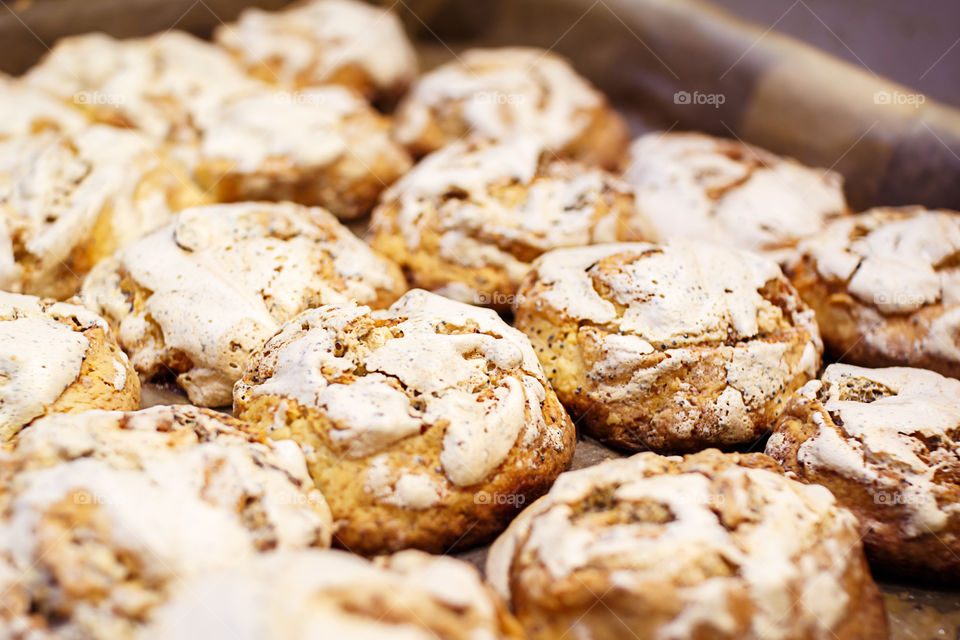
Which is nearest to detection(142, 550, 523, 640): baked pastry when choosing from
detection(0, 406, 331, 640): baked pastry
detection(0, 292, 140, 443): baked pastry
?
detection(0, 406, 331, 640): baked pastry

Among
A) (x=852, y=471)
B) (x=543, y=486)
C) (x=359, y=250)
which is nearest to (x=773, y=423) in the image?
(x=852, y=471)

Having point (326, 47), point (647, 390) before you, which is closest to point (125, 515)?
point (647, 390)

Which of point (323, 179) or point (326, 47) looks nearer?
point (323, 179)

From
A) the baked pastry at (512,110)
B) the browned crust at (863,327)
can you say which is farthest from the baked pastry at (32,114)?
the browned crust at (863,327)

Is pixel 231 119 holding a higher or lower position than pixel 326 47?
lower

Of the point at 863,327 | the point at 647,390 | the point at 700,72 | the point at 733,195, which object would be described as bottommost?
the point at 647,390

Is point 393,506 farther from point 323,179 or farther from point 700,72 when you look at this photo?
point 700,72

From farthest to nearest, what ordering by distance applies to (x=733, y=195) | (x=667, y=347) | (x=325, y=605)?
(x=733, y=195) < (x=667, y=347) < (x=325, y=605)
